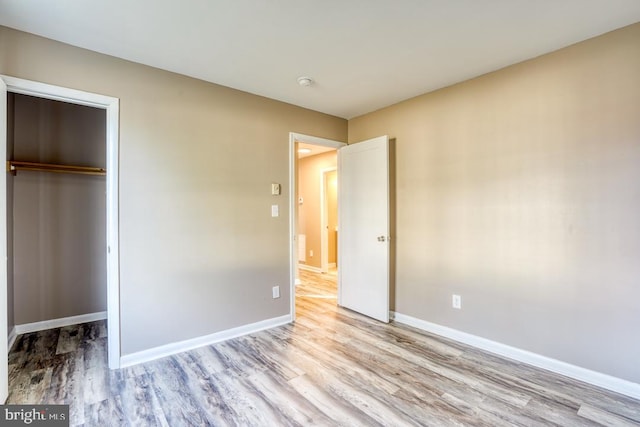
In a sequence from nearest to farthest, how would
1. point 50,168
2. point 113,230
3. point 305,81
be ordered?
point 113,230 < point 305,81 < point 50,168

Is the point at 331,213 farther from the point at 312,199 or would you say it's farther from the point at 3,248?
the point at 3,248

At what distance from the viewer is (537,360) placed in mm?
2404

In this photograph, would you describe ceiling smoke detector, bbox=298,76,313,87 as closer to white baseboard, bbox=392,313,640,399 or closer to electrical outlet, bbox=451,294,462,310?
electrical outlet, bbox=451,294,462,310

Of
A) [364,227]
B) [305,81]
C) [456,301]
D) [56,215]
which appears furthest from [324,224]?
[56,215]

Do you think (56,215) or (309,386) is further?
(56,215)

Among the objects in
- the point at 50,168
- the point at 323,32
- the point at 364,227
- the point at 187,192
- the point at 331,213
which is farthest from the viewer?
the point at 331,213

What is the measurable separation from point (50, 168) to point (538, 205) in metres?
4.48

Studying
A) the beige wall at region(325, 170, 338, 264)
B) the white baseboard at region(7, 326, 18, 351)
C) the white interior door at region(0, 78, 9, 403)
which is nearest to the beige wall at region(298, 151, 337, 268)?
the beige wall at region(325, 170, 338, 264)

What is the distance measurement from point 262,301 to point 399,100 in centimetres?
258

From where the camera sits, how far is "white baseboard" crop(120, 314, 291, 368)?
2.46 meters

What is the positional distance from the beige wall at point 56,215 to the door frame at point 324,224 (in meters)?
3.68

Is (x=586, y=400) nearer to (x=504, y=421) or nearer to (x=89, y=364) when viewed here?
(x=504, y=421)

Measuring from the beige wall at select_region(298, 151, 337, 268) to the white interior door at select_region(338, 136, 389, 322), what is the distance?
2.34 metres

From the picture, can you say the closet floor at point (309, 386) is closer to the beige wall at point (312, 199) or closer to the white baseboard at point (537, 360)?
the white baseboard at point (537, 360)
